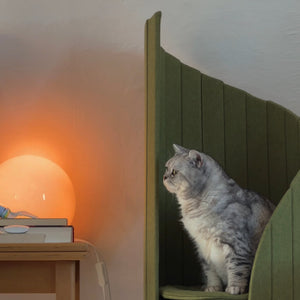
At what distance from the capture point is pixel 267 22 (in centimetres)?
201

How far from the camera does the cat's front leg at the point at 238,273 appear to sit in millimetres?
1402

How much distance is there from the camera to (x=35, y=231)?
152 centimetres

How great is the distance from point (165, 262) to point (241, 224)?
0.29 m

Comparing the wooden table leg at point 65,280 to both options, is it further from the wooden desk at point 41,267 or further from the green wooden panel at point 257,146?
the green wooden panel at point 257,146

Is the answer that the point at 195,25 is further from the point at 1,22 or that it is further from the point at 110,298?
the point at 110,298

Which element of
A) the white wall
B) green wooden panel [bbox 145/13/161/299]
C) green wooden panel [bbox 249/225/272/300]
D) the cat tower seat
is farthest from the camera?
the white wall

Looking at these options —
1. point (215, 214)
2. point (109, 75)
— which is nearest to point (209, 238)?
point (215, 214)

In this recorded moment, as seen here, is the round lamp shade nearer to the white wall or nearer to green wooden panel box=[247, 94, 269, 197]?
the white wall

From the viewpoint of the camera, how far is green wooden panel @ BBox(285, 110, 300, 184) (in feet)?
5.64

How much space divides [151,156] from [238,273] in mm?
343

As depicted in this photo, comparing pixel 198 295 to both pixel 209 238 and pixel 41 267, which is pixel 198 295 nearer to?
pixel 209 238

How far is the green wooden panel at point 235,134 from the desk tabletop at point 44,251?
1.78 ft

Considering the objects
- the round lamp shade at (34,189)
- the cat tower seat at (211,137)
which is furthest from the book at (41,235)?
the cat tower seat at (211,137)

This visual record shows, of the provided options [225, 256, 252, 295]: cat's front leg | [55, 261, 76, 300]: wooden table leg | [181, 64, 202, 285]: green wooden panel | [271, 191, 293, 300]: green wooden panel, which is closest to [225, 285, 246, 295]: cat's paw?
[225, 256, 252, 295]: cat's front leg
